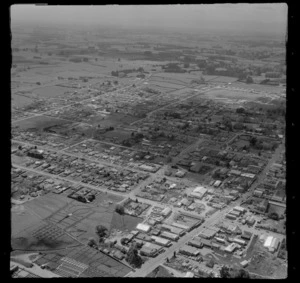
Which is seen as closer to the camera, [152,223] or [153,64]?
[152,223]

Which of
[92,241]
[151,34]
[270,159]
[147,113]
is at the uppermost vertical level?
[151,34]

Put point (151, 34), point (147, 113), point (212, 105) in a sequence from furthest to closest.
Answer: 1. point (151, 34)
2. point (212, 105)
3. point (147, 113)

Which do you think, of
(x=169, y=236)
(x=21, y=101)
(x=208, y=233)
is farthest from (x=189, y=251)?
(x=21, y=101)

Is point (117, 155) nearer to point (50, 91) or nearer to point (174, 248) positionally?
point (174, 248)

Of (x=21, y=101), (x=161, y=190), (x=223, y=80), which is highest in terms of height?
(x=223, y=80)

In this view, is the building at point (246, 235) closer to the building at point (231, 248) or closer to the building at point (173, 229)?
the building at point (231, 248)

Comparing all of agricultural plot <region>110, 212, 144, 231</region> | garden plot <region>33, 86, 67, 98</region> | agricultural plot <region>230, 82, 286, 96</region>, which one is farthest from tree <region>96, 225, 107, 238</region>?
agricultural plot <region>230, 82, 286, 96</region>

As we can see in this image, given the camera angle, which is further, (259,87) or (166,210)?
(259,87)
